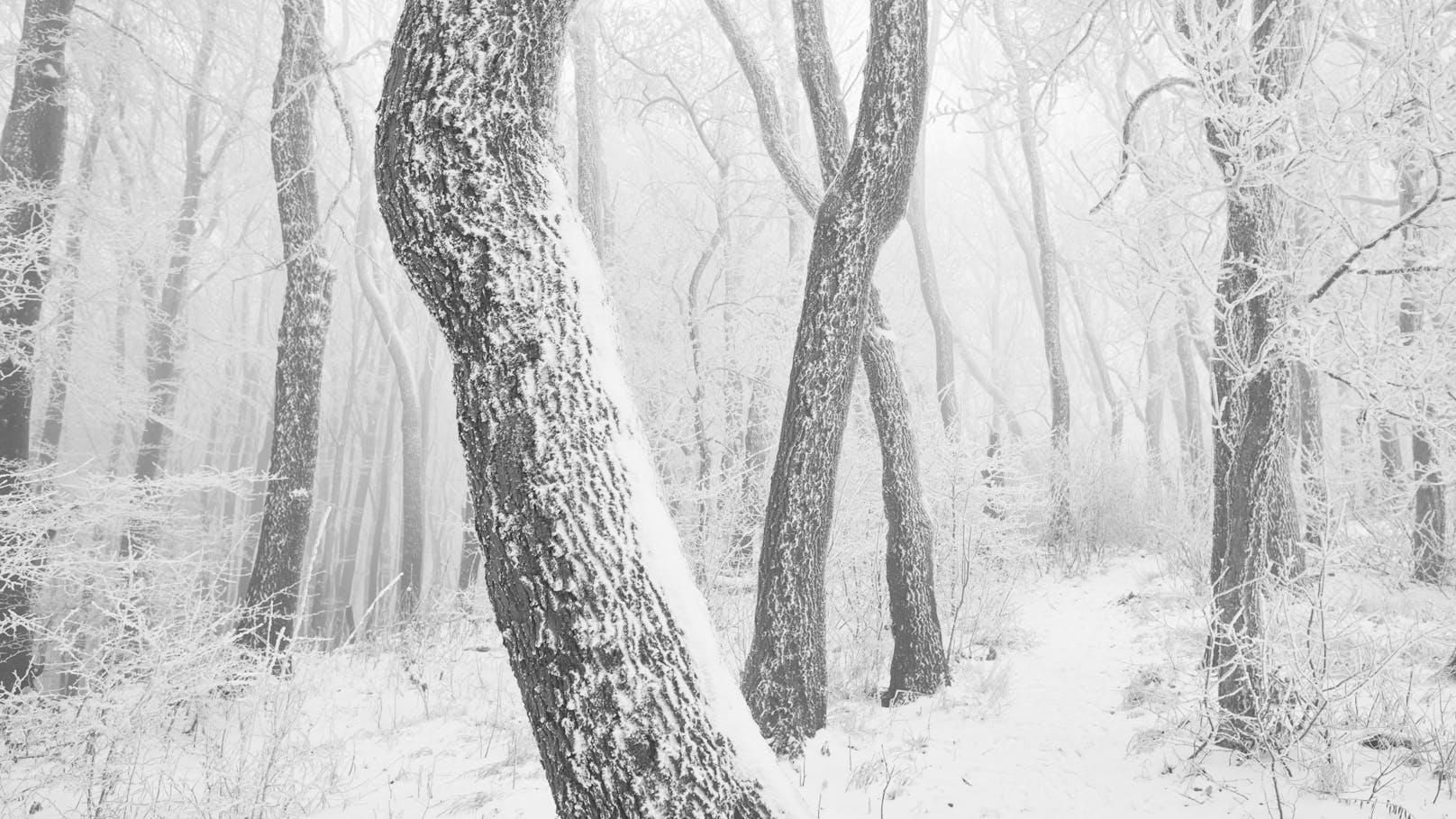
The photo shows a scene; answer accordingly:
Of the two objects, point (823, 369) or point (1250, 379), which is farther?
point (823, 369)

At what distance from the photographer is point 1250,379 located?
3.44 metres

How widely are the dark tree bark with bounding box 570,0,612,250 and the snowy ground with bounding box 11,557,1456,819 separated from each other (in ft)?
16.1

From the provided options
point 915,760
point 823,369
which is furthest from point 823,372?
point 915,760

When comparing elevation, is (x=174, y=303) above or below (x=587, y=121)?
below

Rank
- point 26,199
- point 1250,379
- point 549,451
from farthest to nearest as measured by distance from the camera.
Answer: point 26,199
point 1250,379
point 549,451

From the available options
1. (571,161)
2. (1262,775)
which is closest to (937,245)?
(571,161)

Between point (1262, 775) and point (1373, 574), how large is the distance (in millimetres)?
4905

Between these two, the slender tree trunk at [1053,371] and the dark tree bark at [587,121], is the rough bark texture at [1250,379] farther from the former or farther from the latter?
the dark tree bark at [587,121]

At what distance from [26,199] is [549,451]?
6930mm

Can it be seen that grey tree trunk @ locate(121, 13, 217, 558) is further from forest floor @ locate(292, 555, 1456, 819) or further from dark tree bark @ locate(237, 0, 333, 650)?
forest floor @ locate(292, 555, 1456, 819)

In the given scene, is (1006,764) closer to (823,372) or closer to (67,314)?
(823,372)

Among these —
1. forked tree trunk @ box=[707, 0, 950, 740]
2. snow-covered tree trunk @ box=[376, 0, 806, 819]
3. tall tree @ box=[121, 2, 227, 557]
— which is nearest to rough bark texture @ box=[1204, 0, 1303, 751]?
forked tree trunk @ box=[707, 0, 950, 740]

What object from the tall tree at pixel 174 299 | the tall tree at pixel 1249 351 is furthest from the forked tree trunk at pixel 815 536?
the tall tree at pixel 174 299

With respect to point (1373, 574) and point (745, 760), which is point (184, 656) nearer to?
point (745, 760)
